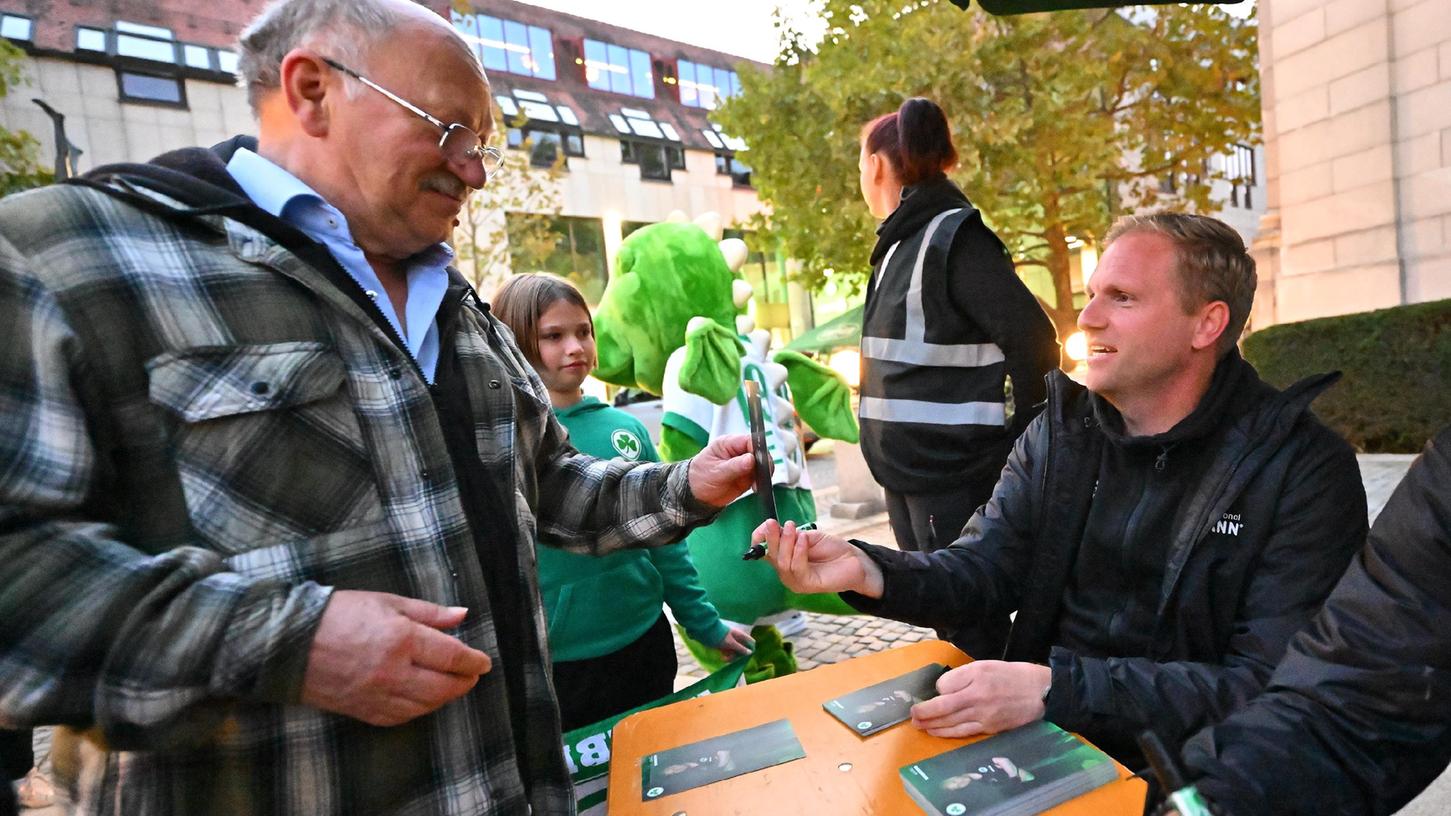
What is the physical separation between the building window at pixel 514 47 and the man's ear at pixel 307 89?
23.0 metres

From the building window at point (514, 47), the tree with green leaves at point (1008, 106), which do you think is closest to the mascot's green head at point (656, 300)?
the tree with green leaves at point (1008, 106)

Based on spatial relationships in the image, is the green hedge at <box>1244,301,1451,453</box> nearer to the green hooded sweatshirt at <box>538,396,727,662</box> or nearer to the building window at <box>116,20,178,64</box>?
the green hooded sweatshirt at <box>538,396,727,662</box>

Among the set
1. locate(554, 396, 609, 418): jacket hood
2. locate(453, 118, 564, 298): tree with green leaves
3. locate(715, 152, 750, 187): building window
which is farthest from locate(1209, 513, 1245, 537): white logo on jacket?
locate(715, 152, 750, 187): building window

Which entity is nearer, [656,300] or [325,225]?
[325,225]

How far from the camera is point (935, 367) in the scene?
120 inches

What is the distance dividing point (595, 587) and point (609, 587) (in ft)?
0.16

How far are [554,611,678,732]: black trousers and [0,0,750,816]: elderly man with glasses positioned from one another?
99cm

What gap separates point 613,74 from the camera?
2673cm

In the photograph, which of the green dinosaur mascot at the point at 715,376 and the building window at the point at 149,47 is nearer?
the green dinosaur mascot at the point at 715,376

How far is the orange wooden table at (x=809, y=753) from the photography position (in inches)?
55.6

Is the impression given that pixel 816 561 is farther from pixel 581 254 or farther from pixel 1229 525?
pixel 581 254

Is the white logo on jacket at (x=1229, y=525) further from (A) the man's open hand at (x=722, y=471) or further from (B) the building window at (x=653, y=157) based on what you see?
(B) the building window at (x=653, y=157)

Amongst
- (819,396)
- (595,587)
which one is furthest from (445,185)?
(819,396)

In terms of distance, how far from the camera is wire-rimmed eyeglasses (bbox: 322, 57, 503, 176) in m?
1.39
